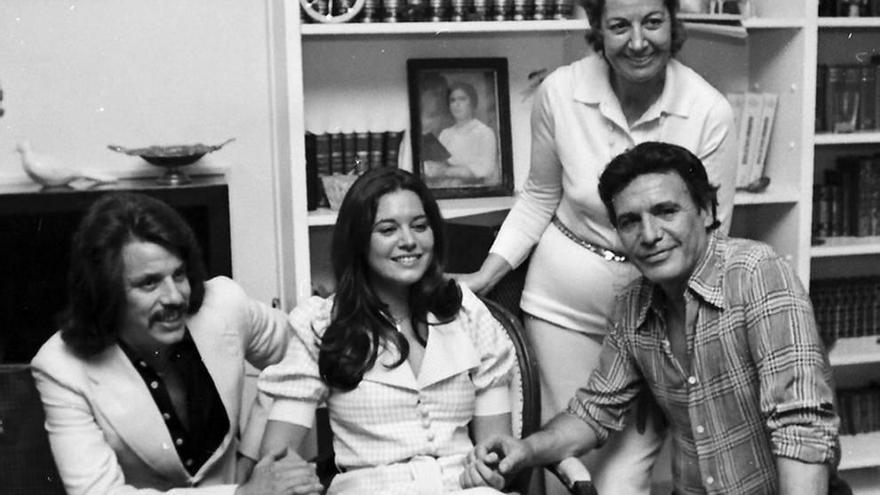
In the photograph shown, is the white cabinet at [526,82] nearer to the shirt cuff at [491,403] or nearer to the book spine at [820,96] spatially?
the book spine at [820,96]

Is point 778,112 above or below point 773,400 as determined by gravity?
above

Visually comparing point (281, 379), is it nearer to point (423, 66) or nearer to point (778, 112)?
point (423, 66)

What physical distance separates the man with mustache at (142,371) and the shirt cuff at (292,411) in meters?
0.11

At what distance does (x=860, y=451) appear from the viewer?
3.55 meters

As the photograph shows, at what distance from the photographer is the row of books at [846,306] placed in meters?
3.56

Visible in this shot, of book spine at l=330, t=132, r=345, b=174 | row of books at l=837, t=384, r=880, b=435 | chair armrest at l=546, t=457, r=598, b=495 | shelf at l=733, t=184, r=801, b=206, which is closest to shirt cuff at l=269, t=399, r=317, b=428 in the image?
chair armrest at l=546, t=457, r=598, b=495

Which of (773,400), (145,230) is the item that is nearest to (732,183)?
(773,400)

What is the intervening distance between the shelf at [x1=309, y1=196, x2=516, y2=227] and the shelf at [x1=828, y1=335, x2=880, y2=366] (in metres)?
1.10

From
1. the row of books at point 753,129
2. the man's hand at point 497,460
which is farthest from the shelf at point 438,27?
the man's hand at point 497,460

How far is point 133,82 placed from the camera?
3.07m

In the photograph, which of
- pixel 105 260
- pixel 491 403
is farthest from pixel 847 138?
pixel 105 260

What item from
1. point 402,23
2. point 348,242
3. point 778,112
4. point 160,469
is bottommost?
point 160,469

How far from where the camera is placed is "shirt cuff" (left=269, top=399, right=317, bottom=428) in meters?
2.12

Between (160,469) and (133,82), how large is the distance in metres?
1.33
